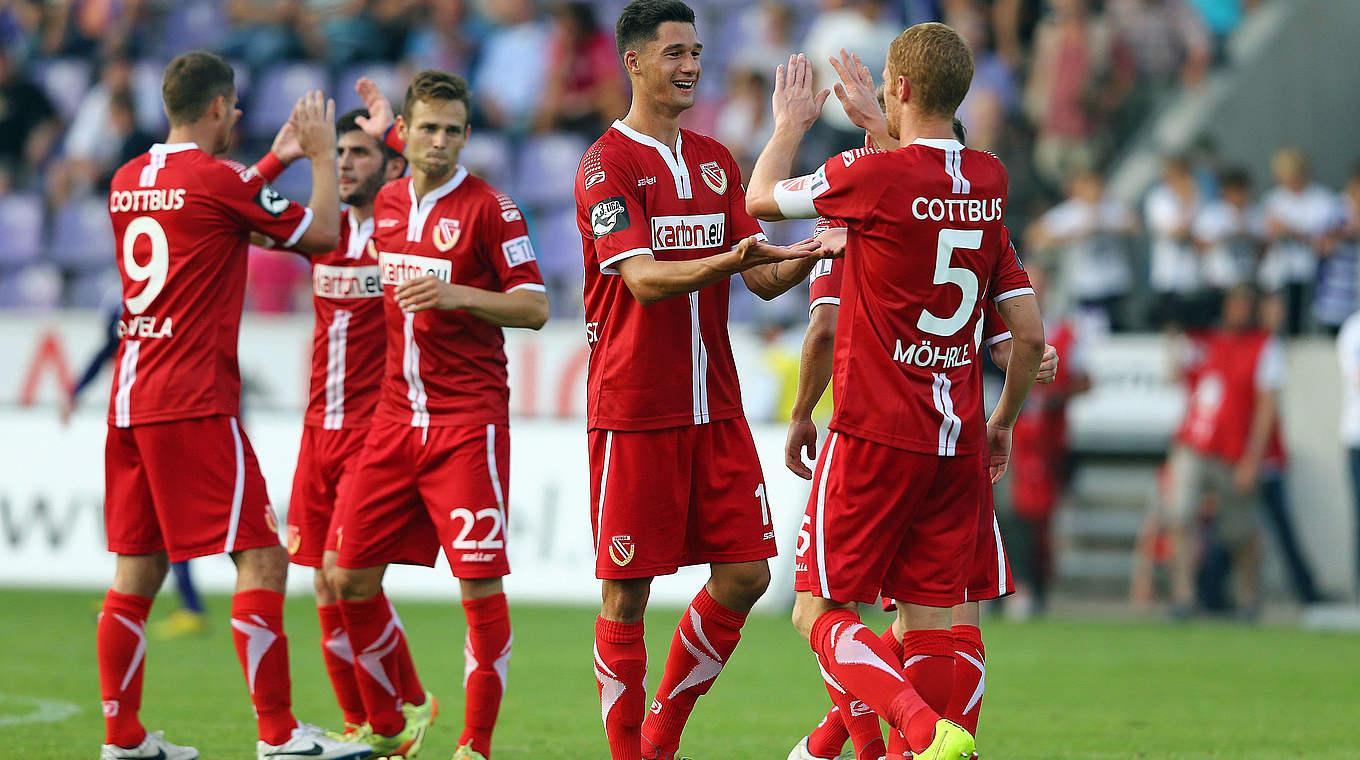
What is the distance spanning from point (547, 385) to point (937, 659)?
10073mm

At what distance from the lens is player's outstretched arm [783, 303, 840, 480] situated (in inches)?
233

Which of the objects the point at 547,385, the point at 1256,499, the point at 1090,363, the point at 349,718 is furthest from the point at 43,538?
the point at 1256,499

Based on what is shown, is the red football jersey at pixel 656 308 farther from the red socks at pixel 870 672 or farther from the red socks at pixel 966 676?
the red socks at pixel 966 676

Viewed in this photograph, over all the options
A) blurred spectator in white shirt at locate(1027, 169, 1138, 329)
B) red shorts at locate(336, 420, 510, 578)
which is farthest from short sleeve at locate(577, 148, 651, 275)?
blurred spectator in white shirt at locate(1027, 169, 1138, 329)

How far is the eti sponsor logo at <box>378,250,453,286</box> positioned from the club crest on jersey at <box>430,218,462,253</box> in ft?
0.18

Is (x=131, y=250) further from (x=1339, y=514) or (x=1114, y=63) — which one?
(x=1114, y=63)

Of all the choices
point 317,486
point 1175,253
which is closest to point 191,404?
point 317,486

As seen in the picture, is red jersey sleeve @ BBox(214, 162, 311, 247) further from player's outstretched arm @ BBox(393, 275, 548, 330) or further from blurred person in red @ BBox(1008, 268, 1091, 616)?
blurred person in red @ BBox(1008, 268, 1091, 616)

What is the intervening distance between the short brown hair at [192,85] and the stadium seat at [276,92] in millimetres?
12519

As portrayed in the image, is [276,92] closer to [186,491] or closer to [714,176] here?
[186,491]

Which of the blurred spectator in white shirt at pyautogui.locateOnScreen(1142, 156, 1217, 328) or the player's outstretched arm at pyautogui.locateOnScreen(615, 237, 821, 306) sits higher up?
the blurred spectator in white shirt at pyautogui.locateOnScreen(1142, 156, 1217, 328)

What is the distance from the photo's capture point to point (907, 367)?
546cm

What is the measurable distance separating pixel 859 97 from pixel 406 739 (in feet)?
10.7

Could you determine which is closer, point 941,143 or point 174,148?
point 941,143
